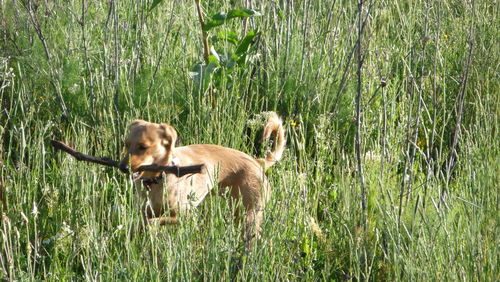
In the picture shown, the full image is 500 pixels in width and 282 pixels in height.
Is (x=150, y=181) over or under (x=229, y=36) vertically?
under

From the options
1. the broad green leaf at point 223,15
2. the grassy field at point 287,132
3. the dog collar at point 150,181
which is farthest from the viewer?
Answer: the broad green leaf at point 223,15

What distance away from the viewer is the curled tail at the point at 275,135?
4121 mm

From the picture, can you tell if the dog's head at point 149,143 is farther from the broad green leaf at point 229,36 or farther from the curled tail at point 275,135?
the broad green leaf at point 229,36

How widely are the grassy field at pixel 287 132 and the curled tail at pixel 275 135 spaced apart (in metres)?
0.11

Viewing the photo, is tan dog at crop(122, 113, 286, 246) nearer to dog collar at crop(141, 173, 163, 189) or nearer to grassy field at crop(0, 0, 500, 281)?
Result: dog collar at crop(141, 173, 163, 189)

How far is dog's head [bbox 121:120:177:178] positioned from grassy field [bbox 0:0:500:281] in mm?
220

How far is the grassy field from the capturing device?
3.11 m

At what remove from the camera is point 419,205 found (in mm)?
2984

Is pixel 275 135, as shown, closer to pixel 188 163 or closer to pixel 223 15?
pixel 188 163

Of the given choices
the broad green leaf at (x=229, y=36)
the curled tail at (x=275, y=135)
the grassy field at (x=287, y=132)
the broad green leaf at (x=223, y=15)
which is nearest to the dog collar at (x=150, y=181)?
the grassy field at (x=287, y=132)

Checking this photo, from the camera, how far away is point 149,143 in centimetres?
385

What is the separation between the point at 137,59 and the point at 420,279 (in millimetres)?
2599

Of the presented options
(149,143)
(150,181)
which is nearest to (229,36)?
(149,143)

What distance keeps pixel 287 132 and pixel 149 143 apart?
112 centimetres
